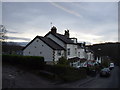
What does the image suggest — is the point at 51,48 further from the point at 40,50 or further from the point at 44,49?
the point at 40,50

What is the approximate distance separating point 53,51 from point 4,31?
703 inches

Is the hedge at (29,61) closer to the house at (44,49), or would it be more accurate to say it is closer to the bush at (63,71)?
the bush at (63,71)

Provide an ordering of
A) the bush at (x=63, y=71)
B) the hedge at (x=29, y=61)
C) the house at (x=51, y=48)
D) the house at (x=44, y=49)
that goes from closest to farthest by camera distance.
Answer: the bush at (x=63, y=71), the hedge at (x=29, y=61), the house at (x=44, y=49), the house at (x=51, y=48)

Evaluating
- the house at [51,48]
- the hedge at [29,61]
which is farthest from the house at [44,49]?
the hedge at [29,61]

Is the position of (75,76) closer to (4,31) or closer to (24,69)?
(24,69)

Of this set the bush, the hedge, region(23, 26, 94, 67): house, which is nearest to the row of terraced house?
region(23, 26, 94, 67): house

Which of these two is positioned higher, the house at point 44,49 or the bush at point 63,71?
the house at point 44,49

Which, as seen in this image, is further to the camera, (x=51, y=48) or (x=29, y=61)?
(x=51, y=48)

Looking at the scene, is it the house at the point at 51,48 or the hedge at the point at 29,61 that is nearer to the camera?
the hedge at the point at 29,61

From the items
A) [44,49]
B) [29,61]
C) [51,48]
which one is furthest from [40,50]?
[29,61]

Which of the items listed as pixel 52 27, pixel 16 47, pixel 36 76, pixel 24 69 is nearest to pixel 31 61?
pixel 24 69

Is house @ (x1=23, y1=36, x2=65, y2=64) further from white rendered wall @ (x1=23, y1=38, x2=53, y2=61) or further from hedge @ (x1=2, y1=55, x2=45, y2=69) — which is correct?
hedge @ (x1=2, y1=55, x2=45, y2=69)

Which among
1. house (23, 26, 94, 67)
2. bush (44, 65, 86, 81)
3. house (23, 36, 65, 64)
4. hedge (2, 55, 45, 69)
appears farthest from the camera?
house (23, 26, 94, 67)

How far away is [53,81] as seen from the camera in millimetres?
20781
